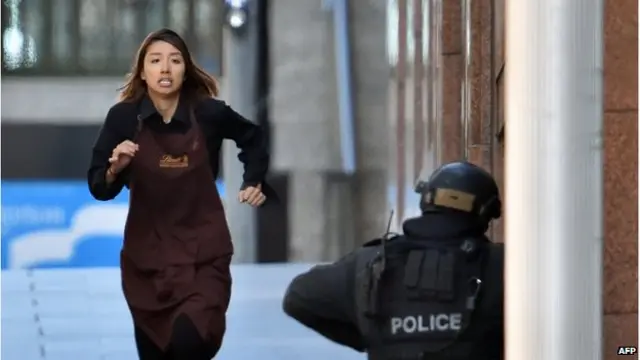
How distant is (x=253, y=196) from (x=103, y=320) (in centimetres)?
306

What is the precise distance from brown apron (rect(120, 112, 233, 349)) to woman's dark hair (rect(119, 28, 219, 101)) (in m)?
0.12

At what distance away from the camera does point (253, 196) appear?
5.86 metres

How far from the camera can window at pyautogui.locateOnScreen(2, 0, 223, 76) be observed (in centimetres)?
841

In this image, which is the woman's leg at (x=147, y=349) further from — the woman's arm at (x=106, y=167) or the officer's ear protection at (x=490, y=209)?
the officer's ear protection at (x=490, y=209)

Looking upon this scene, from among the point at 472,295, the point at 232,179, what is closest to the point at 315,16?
the point at 232,179

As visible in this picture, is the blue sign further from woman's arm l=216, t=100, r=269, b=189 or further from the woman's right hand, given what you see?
the woman's right hand

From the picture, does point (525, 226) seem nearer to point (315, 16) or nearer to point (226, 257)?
point (226, 257)

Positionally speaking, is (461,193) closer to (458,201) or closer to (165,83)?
(458,201)

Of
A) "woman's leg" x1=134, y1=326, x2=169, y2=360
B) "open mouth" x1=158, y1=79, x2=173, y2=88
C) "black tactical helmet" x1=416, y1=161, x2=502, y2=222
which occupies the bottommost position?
"woman's leg" x1=134, y1=326, x2=169, y2=360

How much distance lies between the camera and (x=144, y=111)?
5.79 meters

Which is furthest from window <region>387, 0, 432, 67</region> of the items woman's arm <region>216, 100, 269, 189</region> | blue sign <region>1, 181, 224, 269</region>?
woman's arm <region>216, 100, 269, 189</region>

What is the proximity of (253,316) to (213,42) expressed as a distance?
153 cm

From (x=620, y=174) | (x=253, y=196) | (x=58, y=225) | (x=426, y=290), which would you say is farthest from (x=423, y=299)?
(x=58, y=225)

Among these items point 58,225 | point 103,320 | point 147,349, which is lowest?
point 103,320
